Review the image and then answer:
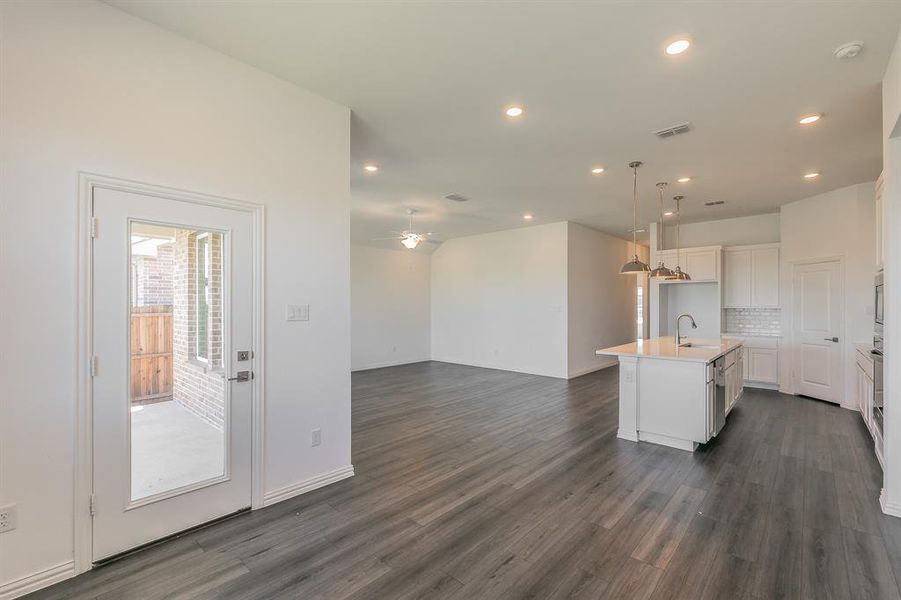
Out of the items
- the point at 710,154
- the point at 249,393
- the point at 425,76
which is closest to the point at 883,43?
the point at 710,154

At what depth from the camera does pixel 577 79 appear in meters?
2.95

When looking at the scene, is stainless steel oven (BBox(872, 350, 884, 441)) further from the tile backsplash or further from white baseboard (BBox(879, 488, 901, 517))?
the tile backsplash

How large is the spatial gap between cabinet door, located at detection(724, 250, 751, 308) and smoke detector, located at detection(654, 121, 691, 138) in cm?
450

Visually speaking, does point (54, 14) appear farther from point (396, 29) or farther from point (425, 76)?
point (425, 76)

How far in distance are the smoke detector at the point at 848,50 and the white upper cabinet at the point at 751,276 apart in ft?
16.5

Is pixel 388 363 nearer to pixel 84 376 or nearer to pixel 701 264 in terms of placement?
pixel 701 264

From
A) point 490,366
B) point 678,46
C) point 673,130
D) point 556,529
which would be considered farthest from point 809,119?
point 490,366

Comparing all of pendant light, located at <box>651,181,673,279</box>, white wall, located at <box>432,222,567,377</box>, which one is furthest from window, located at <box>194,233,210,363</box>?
white wall, located at <box>432,222,567,377</box>

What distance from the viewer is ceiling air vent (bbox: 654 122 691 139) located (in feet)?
12.1

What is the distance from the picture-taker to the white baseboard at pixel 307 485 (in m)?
2.95

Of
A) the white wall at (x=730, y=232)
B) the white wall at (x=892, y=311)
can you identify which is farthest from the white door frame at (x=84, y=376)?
the white wall at (x=730, y=232)

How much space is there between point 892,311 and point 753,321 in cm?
508

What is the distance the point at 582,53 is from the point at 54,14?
2.99 m

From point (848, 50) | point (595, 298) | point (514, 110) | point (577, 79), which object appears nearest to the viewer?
point (848, 50)
